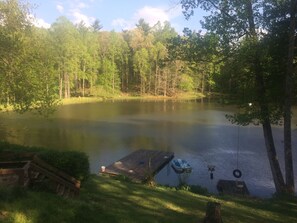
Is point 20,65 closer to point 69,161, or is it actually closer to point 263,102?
point 69,161

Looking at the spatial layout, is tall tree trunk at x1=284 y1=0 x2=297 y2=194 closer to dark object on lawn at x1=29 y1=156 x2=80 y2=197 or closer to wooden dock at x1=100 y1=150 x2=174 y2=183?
wooden dock at x1=100 y1=150 x2=174 y2=183

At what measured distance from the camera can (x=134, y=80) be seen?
99.1 metres

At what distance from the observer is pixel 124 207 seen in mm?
10883

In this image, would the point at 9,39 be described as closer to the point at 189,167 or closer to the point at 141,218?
the point at 141,218

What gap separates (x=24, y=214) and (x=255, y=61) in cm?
1179

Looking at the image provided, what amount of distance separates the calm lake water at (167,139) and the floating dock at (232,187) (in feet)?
1.96

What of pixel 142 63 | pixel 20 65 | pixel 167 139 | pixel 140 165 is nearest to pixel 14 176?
pixel 20 65

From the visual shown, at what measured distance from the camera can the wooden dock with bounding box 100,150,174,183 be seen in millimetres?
24078

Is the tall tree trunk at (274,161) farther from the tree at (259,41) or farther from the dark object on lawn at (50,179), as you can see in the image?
the dark object on lawn at (50,179)

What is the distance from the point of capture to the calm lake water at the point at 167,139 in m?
25.5

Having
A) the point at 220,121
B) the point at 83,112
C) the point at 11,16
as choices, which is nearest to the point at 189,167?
the point at 11,16

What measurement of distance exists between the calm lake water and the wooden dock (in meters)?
0.90

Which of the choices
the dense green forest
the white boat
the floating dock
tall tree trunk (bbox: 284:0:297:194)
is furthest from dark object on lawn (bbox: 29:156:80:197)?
the dense green forest

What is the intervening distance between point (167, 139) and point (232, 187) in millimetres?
16709
